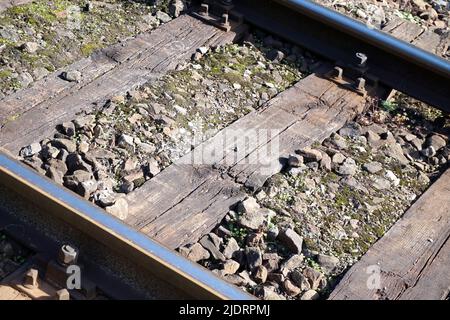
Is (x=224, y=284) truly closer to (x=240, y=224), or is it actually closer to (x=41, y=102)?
(x=240, y=224)

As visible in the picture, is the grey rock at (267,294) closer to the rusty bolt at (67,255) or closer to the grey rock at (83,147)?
the rusty bolt at (67,255)

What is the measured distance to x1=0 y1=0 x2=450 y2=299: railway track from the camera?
4375 mm

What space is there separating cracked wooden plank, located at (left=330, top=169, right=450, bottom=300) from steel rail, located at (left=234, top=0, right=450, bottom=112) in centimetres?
115

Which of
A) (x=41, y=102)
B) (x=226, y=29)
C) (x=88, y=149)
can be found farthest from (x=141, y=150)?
(x=226, y=29)

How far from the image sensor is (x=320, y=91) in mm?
6383

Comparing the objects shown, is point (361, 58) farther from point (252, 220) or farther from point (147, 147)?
point (252, 220)

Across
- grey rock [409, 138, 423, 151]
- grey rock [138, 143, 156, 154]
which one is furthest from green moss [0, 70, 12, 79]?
grey rock [409, 138, 423, 151]

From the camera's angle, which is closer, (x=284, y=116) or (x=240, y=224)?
(x=240, y=224)

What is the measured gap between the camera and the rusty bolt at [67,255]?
4.35 metres

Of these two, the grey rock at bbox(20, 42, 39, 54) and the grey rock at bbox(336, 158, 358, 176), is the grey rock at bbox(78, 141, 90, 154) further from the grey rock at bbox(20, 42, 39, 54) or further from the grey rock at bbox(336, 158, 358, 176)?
the grey rock at bbox(336, 158, 358, 176)

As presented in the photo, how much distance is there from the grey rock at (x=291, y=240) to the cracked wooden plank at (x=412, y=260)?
30cm

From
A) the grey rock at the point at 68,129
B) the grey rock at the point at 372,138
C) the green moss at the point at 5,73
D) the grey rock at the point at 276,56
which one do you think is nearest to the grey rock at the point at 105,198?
the grey rock at the point at 68,129
